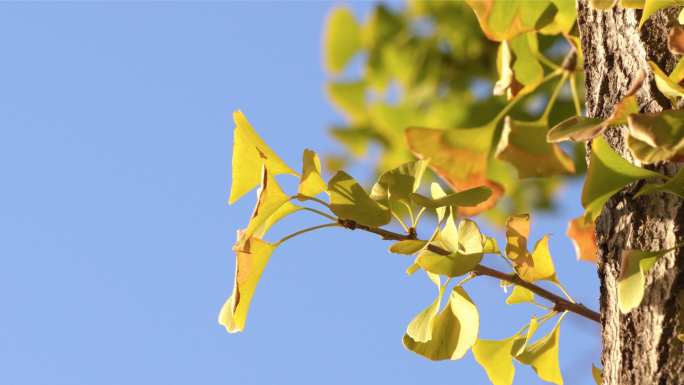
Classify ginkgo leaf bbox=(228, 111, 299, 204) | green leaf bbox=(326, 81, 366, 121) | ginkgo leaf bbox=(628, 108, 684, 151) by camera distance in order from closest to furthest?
ginkgo leaf bbox=(628, 108, 684, 151) → ginkgo leaf bbox=(228, 111, 299, 204) → green leaf bbox=(326, 81, 366, 121)

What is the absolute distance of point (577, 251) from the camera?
1.46 ft

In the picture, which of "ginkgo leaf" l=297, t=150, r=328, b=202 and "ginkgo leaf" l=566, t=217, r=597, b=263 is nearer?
"ginkgo leaf" l=297, t=150, r=328, b=202

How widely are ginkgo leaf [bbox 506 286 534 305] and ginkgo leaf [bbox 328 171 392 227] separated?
0.11m

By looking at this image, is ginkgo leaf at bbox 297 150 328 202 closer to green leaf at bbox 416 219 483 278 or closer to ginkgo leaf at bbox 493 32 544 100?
green leaf at bbox 416 219 483 278

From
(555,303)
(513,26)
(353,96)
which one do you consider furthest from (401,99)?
(555,303)

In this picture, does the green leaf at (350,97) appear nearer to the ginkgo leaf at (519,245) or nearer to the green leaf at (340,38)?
the green leaf at (340,38)

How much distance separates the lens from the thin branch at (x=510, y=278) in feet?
1.10

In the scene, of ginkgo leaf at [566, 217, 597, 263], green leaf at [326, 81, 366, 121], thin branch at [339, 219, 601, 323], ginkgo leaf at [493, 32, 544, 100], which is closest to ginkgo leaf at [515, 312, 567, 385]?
thin branch at [339, 219, 601, 323]

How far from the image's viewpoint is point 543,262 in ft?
1.22

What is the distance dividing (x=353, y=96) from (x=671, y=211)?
0.92 meters

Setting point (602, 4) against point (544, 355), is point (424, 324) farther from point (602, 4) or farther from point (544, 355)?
point (602, 4)

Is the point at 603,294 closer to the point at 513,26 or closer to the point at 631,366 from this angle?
the point at 631,366

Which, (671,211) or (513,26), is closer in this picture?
(671,211)

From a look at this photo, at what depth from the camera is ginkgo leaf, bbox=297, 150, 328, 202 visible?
1.05 ft
